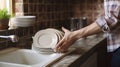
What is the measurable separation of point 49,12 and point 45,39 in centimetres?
72

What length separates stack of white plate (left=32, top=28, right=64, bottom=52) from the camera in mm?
1549

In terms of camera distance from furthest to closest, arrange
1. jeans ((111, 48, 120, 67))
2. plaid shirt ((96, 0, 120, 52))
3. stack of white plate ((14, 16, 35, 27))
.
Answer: stack of white plate ((14, 16, 35, 27)), jeans ((111, 48, 120, 67)), plaid shirt ((96, 0, 120, 52))

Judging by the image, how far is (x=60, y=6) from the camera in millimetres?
2549

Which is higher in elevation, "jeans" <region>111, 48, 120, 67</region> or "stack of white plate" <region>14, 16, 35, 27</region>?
"stack of white plate" <region>14, 16, 35, 27</region>

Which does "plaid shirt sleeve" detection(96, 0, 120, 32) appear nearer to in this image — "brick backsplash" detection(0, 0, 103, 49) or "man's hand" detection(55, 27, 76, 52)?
"man's hand" detection(55, 27, 76, 52)

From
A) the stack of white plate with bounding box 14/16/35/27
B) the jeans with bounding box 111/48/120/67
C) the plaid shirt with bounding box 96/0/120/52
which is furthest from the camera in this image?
the stack of white plate with bounding box 14/16/35/27

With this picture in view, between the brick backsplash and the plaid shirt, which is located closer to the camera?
the plaid shirt

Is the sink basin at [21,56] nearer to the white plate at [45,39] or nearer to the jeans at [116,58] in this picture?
the white plate at [45,39]

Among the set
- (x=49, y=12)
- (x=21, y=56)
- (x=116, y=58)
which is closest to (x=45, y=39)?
(x=21, y=56)

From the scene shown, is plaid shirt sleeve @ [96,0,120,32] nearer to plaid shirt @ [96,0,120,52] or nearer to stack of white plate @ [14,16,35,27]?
plaid shirt @ [96,0,120,52]

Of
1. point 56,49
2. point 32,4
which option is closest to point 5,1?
point 32,4

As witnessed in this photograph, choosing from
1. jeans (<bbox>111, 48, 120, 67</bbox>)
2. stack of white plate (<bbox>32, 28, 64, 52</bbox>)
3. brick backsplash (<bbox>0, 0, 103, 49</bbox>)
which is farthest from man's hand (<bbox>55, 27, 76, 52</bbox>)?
brick backsplash (<bbox>0, 0, 103, 49</bbox>)

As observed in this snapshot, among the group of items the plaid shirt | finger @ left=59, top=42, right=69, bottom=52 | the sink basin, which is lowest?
the sink basin

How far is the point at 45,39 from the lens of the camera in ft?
5.39
